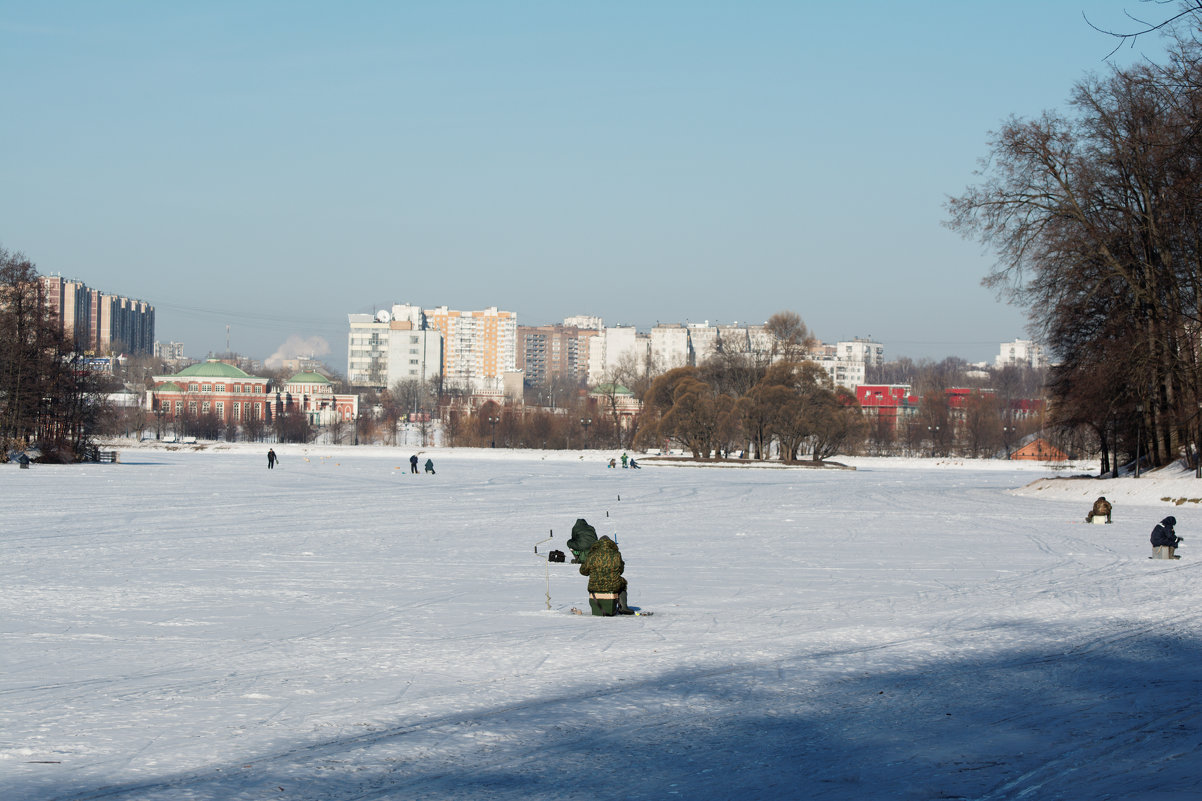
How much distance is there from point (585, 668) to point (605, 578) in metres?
2.91

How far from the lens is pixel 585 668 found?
10922 millimetres

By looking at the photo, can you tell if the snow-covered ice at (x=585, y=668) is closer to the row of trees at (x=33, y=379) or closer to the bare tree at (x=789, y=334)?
the row of trees at (x=33, y=379)

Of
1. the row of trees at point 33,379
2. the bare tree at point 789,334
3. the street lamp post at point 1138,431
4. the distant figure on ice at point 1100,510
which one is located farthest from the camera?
the bare tree at point 789,334

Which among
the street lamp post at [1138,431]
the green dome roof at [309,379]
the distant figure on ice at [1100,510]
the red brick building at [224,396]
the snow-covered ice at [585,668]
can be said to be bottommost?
the snow-covered ice at [585,668]

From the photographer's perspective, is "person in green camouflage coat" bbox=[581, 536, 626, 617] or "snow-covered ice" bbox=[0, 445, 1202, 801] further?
"person in green camouflage coat" bbox=[581, 536, 626, 617]

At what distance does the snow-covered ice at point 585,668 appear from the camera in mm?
7543

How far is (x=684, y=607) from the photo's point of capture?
48.4 feet

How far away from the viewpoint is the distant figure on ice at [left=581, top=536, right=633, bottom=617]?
45.2ft

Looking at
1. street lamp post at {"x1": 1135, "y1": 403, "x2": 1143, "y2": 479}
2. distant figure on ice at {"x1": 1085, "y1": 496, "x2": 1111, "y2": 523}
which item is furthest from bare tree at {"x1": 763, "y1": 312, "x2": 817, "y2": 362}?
distant figure on ice at {"x1": 1085, "y1": 496, "x2": 1111, "y2": 523}

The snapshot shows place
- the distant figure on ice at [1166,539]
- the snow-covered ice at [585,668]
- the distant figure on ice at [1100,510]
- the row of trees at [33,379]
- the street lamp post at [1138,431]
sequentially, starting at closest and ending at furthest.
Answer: the snow-covered ice at [585,668], the distant figure on ice at [1166,539], the distant figure on ice at [1100,510], the street lamp post at [1138,431], the row of trees at [33,379]

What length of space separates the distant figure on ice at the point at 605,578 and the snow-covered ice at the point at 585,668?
0.22m

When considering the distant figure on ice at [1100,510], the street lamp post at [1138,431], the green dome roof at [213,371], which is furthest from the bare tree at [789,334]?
the green dome roof at [213,371]

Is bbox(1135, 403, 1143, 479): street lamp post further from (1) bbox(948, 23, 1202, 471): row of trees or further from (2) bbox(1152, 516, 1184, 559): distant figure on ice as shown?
(2) bbox(1152, 516, 1184, 559): distant figure on ice

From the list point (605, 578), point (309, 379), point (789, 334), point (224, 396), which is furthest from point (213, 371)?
point (605, 578)
